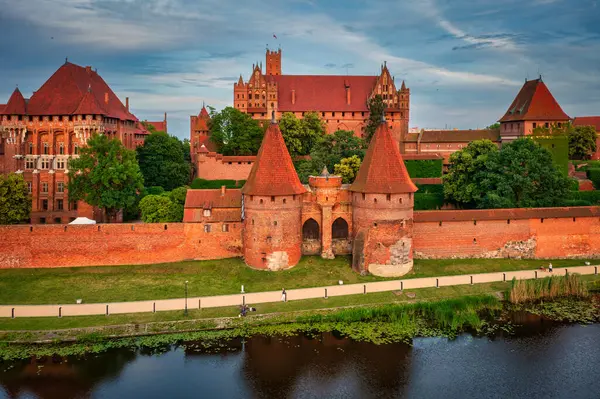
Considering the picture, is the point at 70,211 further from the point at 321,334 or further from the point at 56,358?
the point at 321,334

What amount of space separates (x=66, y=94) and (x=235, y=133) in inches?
641

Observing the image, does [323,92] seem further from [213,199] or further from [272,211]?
[272,211]

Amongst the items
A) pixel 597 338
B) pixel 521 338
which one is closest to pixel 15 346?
pixel 521 338

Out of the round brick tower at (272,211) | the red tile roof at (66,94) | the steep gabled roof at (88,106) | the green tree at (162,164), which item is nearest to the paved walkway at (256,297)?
the round brick tower at (272,211)

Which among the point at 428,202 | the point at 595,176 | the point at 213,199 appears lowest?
the point at 428,202

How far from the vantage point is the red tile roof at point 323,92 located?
212 ft

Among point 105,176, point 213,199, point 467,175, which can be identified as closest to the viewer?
point 213,199

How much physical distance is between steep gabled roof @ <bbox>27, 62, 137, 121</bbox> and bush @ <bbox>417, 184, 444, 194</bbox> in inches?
1065

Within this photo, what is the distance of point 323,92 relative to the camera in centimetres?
6612

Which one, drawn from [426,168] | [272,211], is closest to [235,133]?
[426,168]

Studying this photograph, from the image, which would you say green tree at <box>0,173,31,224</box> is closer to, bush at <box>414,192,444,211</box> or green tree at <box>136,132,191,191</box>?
green tree at <box>136,132,191,191</box>

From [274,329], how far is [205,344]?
10.3 feet

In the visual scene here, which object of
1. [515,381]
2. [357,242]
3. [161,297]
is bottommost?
[515,381]

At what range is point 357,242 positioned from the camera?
30734mm
